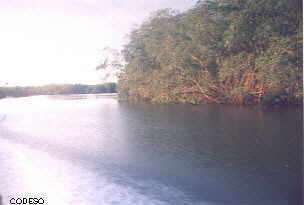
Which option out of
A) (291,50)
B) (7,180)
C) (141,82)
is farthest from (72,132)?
(141,82)

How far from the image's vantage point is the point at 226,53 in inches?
680

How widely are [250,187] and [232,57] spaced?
44.6 feet

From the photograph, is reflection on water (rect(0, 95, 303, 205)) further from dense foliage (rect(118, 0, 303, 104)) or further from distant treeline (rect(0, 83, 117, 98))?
distant treeline (rect(0, 83, 117, 98))

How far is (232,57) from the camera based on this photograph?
16.4 meters

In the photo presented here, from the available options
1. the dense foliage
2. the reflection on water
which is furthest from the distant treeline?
the reflection on water

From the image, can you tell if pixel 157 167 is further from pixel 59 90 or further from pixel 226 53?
pixel 59 90

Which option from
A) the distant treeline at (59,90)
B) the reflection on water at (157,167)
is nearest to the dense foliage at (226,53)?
the reflection on water at (157,167)

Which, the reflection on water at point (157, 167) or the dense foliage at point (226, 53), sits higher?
the dense foliage at point (226, 53)

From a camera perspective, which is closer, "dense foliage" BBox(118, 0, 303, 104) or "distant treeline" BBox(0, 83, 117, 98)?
"dense foliage" BBox(118, 0, 303, 104)

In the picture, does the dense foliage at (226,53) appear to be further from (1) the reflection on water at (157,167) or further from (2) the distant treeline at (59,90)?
(2) the distant treeline at (59,90)

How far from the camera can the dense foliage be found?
13.5m

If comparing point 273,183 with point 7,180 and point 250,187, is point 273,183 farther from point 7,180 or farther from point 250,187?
point 7,180

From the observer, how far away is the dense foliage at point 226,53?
13.5m

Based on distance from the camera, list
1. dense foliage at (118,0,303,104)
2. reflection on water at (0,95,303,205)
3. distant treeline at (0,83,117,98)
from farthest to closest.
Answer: distant treeline at (0,83,117,98) → dense foliage at (118,0,303,104) → reflection on water at (0,95,303,205)
